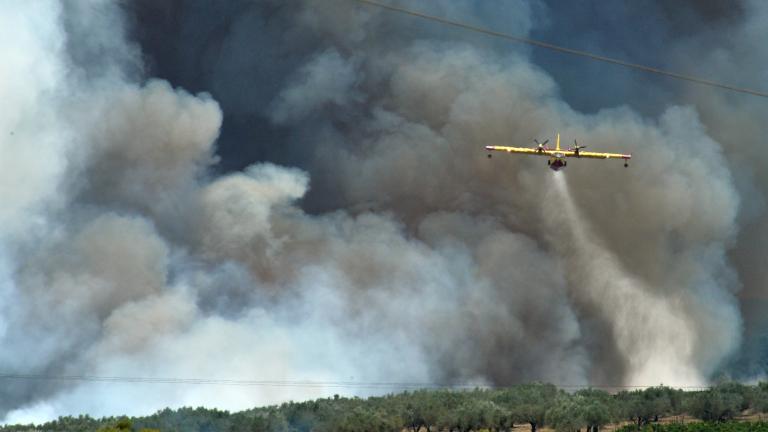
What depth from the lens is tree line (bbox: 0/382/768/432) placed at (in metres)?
119

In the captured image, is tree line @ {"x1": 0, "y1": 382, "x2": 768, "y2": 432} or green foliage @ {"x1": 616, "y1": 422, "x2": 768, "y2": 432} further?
green foliage @ {"x1": 616, "y1": 422, "x2": 768, "y2": 432}

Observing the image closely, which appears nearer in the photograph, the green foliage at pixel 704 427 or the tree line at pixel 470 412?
Answer: the tree line at pixel 470 412

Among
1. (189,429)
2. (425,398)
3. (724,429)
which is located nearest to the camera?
(189,429)

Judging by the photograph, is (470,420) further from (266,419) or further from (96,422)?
(96,422)

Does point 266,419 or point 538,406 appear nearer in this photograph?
point 266,419

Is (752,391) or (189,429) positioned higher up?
(752,391)

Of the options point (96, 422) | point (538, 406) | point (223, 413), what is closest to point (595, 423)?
point (538, 406)

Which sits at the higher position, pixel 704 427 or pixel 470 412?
pixel 470 412

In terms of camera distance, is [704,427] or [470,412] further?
[470,412]

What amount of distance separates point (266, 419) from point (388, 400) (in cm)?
1780

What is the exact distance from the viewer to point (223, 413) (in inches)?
4808

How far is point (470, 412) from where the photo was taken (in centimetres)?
12744

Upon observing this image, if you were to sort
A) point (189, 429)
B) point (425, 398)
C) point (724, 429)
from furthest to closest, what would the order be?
point (425, 398), point (724, 429), point (189, 429)

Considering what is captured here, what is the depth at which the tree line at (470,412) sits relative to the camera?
391 feet
